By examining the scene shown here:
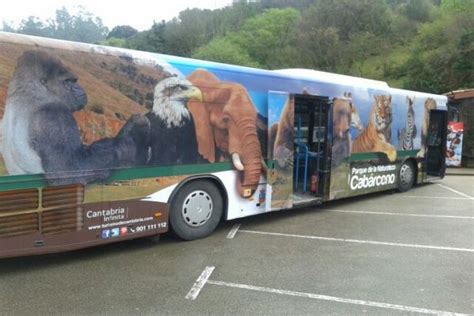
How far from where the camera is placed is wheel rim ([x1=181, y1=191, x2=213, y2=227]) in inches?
266

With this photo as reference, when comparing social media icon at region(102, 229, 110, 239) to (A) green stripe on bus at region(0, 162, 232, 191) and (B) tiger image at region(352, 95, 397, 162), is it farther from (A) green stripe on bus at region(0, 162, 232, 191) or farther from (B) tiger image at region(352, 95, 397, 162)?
(B) tiger image at region(352, 95, 397, 162)

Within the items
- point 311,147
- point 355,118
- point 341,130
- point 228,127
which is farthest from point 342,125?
point 228,127

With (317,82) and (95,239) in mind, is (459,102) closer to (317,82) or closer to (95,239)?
(317,82)

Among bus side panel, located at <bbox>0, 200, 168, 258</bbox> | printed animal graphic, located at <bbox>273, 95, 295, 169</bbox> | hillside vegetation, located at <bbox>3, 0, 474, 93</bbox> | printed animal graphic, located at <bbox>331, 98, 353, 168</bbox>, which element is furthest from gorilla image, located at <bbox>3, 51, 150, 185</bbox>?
hillside vegetation, located at <bbox>3, 0, 474, 93</bbox>

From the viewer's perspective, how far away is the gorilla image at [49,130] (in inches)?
195

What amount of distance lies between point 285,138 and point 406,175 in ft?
17.9

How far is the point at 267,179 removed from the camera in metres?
7.84

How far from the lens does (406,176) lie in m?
12.2

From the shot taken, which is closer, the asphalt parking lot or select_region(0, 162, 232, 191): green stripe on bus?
the asphalt parking lot

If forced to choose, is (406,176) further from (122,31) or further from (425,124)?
(122,31)

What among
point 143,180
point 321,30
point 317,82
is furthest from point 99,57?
point 321,30

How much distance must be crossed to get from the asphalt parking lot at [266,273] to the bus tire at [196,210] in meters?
0.18

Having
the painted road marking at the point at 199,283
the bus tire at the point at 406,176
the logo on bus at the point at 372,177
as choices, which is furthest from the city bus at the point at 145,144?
the bus tire at the point at 406,176

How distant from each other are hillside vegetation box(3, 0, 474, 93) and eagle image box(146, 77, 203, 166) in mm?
16618
